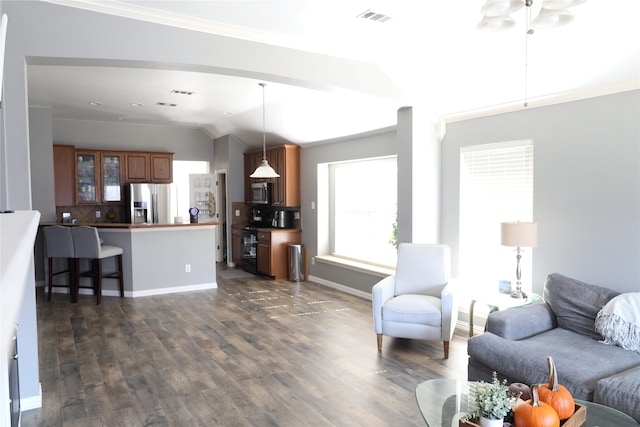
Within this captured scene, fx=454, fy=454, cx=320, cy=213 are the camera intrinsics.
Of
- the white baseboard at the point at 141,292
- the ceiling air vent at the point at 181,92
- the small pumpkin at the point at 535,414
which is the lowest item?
the white baseboard at the point at 141,292

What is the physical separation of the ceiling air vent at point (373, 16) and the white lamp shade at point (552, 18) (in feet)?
4.41

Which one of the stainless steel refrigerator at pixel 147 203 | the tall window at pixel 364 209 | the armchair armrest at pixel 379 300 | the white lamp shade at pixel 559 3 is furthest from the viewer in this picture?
the stainless steel refrigerator at pixel 147 203

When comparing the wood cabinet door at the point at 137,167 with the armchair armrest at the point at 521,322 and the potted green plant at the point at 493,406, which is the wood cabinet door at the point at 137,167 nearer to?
the armchair armrest at the point at 521,322

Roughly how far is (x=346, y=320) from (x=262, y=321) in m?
0.98

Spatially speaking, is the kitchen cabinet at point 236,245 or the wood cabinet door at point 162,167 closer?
the wood cabinet door at point 162,167

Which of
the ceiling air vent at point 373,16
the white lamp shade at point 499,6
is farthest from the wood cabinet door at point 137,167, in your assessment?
the white lamp shade at point 499,6

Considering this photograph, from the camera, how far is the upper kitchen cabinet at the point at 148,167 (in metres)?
8.42

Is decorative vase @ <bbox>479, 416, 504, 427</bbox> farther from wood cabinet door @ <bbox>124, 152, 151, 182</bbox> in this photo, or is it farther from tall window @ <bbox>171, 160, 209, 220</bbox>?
wood cabinet door @ <bbox>124, 152, 151, 182</bbox>

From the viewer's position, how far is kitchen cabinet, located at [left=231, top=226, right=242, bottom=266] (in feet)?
29.3

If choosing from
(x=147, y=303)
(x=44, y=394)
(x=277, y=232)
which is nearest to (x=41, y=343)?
(x=44, y=394)

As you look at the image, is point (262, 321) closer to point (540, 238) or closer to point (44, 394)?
point (44, 394)

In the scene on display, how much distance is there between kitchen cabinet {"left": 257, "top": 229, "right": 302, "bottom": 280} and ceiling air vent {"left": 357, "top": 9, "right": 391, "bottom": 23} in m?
4.75

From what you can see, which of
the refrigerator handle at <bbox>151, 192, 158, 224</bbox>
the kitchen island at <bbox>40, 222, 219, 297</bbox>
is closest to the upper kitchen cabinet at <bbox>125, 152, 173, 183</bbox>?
the refrigerator handle at <bbox>151, 192, 158, 224</bbox>

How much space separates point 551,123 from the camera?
4023 mm
